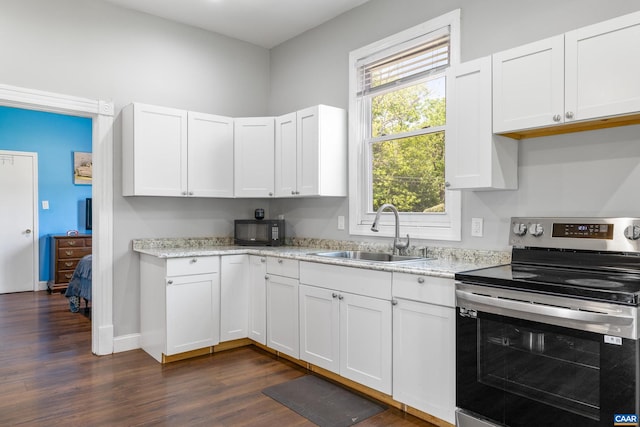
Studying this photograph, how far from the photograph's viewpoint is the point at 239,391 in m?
2.89

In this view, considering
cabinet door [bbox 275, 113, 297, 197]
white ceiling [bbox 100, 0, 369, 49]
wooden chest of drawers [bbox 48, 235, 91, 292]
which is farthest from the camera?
wooden chest of drawers [bbox 48, 235, 91, 292]

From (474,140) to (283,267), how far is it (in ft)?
5.63

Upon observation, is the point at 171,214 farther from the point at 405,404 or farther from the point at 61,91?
the point at 405,404

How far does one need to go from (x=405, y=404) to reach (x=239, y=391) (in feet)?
3.56

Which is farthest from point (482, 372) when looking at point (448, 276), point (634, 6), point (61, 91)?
point (61, 91)

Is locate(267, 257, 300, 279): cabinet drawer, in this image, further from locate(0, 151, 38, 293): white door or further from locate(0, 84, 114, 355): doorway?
locate(0, 151, 38, 293): white door

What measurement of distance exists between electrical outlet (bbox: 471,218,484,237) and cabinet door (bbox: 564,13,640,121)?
88 centimetres

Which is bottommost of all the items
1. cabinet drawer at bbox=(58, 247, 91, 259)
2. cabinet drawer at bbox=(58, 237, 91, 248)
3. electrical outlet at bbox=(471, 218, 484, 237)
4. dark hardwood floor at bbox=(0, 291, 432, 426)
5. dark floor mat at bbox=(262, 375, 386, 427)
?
dark hardwood floor at bbox=(0, 291, 432, 426)

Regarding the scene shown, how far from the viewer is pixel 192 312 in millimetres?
3512

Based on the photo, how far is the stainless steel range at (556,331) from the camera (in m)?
1.62

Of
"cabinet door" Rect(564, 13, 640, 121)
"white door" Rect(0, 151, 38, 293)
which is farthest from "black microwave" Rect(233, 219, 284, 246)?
"white door" Rect(0, 151, 38, 293)

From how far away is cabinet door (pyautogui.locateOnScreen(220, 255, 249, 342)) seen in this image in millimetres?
3688

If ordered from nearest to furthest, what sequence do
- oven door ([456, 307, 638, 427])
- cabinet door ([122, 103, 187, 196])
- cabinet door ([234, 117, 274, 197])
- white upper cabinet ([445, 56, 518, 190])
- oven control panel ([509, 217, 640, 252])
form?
oven door ([456, 307, 638, 427]) → oven control panel ([509, 217, 640, 252]) → white upper cabinet ([445, 56, 518, 190]) → cabinet door ([122, 103, 187, 196]) → cabinet door ([234, 117, 274, 197])

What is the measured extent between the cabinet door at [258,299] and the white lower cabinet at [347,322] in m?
0.52
